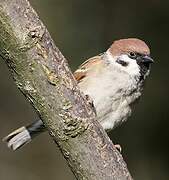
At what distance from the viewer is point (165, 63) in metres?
5.98

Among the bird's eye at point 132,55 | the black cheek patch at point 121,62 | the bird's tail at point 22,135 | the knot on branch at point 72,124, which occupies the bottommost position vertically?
the bird's tail at point 22,135

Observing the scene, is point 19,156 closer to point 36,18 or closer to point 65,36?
point 65,36

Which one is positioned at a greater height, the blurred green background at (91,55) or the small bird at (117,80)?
the small bird at (117,80)

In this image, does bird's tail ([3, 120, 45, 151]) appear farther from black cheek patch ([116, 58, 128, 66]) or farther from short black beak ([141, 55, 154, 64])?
short black beak ([141, 55, 154, 64])

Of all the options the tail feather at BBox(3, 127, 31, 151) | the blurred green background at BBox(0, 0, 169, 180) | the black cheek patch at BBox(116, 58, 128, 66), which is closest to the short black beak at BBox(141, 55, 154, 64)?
the black cheek patch at BBox(116, 58, 128, 66)

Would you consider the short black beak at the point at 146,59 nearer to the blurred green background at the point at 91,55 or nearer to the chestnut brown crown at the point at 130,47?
the chestnut brown crown at the point at 130,47

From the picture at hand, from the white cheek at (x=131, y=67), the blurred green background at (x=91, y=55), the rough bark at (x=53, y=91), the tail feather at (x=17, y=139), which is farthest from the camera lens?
the blurred green background at (x=91, y=55)

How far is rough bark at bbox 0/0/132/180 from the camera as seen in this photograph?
5.93 ft

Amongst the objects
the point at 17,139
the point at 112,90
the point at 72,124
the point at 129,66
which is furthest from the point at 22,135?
the point at 72,124

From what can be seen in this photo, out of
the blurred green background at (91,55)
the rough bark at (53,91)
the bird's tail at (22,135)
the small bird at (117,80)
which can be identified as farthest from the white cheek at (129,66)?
the blurred green background at (91,55)

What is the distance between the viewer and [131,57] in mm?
3393

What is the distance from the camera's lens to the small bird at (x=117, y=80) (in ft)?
10.9

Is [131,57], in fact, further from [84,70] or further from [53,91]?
[53,91]

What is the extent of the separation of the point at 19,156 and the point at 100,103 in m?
3.02
